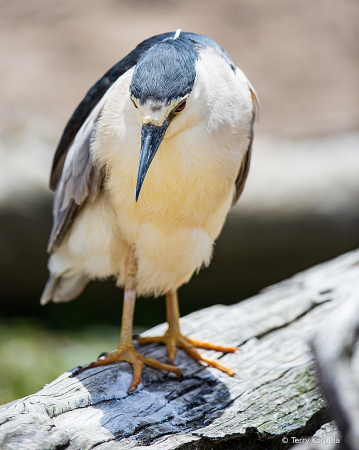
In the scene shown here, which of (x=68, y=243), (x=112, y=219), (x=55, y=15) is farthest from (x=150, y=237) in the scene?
(x=55, y=15)

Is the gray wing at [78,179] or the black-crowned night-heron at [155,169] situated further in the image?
the gray wing at [78,179]

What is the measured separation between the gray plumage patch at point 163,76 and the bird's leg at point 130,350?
110 centimetres

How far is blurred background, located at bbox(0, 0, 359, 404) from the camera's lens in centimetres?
525

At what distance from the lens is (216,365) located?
3.15 m

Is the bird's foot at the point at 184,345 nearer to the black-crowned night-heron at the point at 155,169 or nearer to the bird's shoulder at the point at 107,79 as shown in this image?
the black-crowned night-heron at the point at 155,169

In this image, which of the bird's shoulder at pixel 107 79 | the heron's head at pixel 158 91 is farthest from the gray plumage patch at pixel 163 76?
the bird's shoulder at pixel 107 79

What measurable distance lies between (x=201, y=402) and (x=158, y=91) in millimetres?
1664

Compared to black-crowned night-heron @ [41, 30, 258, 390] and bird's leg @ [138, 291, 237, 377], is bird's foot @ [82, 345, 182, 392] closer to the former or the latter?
black-crowned night-heron @ [41, 30, 258, 390]

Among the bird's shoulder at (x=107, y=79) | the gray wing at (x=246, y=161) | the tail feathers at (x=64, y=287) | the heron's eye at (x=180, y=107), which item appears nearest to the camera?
the heron's eye at (x=180, y=107)

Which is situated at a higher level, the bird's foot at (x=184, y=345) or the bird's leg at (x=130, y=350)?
the bird's leg at (x=130, y=350)

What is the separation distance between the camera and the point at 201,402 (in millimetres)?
2797

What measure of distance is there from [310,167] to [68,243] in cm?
339

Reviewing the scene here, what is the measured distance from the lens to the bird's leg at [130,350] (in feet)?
9.71

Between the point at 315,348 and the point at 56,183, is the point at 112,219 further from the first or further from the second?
the point at 315,348
